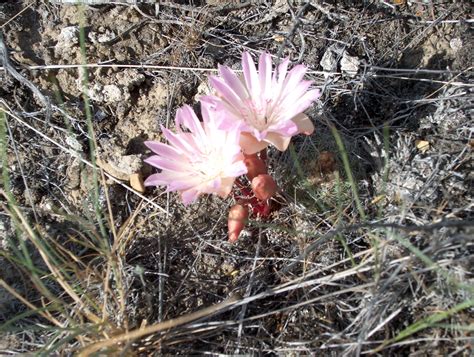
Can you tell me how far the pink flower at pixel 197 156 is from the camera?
1.58 metres

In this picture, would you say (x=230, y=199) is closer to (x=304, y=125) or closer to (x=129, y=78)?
(x=304, y=125)

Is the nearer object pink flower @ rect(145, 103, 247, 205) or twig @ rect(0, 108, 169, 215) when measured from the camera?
pink flower @ rect(145, 103, 247, 205)

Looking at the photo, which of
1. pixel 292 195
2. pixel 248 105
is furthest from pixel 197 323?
pixel 248 105

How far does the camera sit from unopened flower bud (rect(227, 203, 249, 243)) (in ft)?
Answer: 5.46

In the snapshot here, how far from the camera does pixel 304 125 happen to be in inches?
63.5

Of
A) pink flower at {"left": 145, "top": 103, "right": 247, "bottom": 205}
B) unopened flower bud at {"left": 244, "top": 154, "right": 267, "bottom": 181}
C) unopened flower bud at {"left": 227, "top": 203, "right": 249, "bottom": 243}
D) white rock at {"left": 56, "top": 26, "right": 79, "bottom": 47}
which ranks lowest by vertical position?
unopened flower bud at {"left": 227, "top": 203, "right": 249, "bottom": 243}

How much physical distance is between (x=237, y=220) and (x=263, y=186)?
134 millimetres

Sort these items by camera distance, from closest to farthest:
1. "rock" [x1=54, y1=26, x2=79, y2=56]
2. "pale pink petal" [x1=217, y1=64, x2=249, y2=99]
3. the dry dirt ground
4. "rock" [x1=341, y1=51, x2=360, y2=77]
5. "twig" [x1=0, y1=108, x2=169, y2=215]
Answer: the dry dirt ground, "pale pink petal" [x1=217, y1=64, x2=249, y2=99], "twig" [x1=0, y1=108, x2=169, y2=215], "rock" [x1=341, y1=51, x2=360, y2=77], "rock" [x1=54, y1=26, x2=79, y2=56]

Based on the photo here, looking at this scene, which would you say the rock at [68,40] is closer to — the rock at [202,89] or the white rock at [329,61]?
the rock at [202,89]

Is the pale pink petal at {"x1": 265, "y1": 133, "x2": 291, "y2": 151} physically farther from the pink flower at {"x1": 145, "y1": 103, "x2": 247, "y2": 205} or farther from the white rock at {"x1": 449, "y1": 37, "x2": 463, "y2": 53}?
the white rock at {"x1": 449, "y1": 37, "x2": 463, "y2": 53}

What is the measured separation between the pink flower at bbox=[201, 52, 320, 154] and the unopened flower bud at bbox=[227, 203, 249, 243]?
7.7 inches

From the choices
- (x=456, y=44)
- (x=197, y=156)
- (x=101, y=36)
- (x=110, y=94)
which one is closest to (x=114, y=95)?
(x=110, y=94)

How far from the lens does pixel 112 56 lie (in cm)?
218

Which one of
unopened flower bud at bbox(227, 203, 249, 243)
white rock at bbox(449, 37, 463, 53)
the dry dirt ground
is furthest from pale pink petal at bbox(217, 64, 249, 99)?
white rock at bbox(449, 37, 463, 53)
